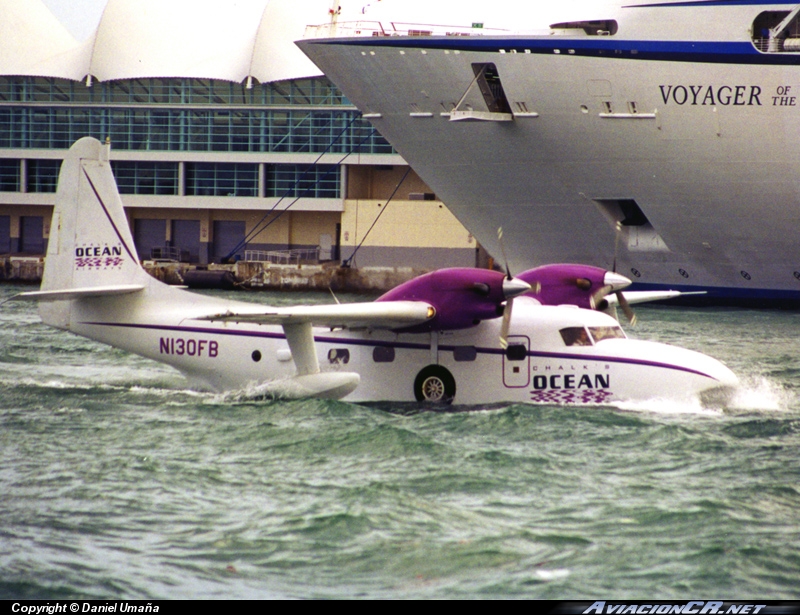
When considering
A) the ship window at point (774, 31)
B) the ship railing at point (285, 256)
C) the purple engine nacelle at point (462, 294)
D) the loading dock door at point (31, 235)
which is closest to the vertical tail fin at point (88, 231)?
the purple engine nacelle at point (462, 294)

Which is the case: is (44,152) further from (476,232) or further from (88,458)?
(88,458)

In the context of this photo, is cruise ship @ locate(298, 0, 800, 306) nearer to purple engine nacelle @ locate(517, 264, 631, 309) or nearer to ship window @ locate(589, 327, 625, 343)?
purple engine nacelle @ locate(517, 264, 631, 309)

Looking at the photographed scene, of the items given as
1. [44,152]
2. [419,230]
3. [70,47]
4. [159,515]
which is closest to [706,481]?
[159,515]

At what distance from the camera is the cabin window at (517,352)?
20.1 meters

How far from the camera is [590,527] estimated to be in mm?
12914

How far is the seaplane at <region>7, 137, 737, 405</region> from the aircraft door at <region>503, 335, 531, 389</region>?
0.06 feet

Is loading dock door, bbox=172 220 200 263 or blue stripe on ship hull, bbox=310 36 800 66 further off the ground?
blue stripe on ship hull, bbox=310 36 800 66

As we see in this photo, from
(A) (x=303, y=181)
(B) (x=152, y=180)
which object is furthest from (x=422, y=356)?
(B) (x=152, y=180)

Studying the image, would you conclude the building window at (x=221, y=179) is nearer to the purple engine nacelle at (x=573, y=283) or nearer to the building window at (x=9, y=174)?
the building window at (x=9, y=174)

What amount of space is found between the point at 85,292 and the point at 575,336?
9.88 meters

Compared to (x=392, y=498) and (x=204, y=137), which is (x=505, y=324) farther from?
(x=204, y=137)

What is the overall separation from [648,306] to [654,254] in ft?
11.6

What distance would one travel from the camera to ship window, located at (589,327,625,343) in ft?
65.6

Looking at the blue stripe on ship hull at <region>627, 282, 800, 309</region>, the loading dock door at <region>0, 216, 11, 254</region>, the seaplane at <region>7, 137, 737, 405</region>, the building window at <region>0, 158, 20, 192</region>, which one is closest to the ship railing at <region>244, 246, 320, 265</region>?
the loading dock door at <region>0, 216, 11, 254</region>
